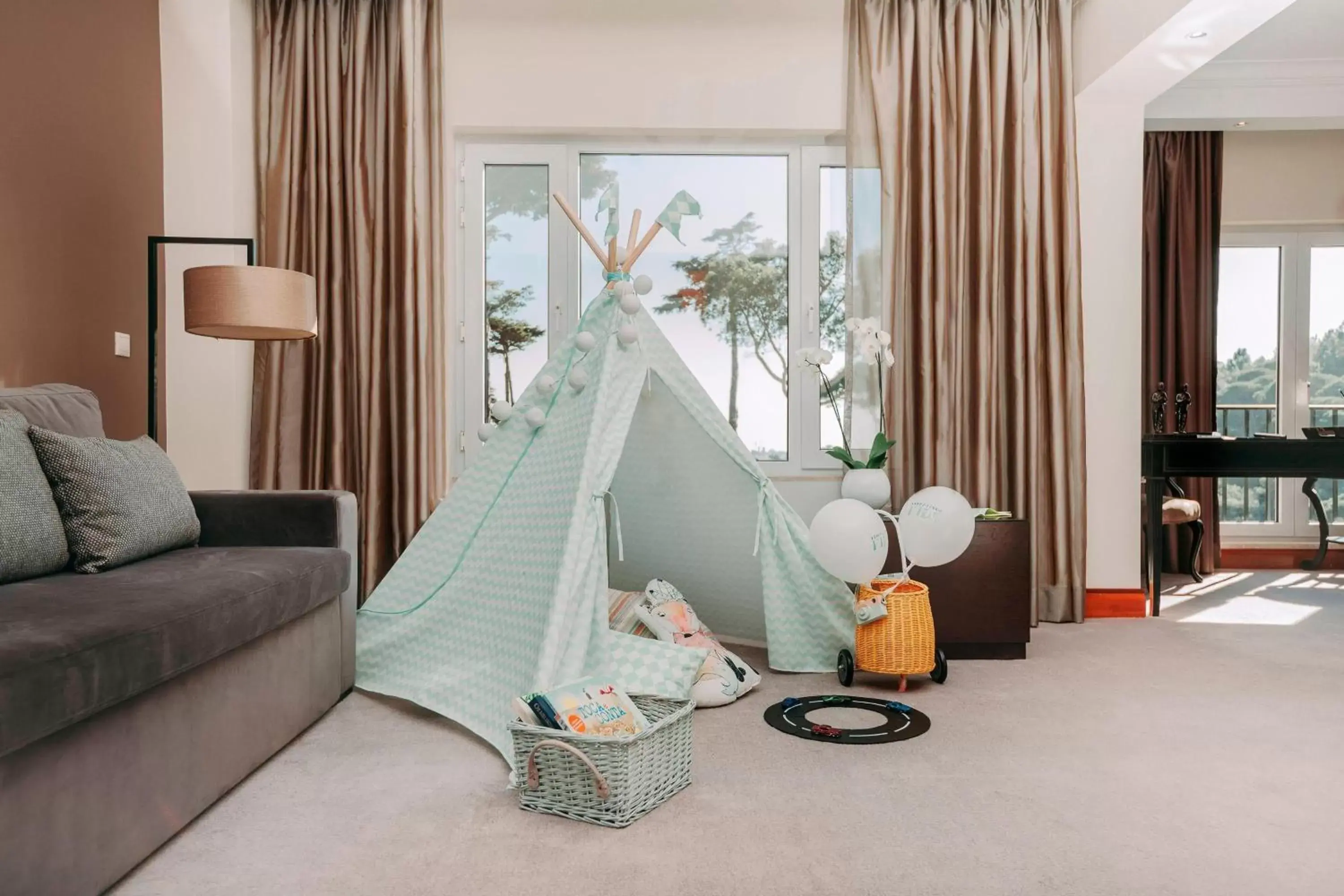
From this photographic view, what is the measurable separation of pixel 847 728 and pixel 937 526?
65 cm

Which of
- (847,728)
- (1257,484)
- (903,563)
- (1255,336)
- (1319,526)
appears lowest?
(847,728)

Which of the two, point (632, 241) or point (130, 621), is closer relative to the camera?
point (130, 621)

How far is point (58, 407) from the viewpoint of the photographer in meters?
2.45

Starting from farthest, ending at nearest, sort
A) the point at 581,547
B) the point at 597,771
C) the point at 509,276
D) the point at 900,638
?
the point at 509,276 → the point at 900,638 → the point at 581,547 → the point at 597,771

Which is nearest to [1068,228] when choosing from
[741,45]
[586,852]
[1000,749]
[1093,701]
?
[741,45]

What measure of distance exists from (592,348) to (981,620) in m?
1.60

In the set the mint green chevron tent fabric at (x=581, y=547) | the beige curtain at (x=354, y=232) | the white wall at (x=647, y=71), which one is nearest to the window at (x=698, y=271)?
the white wall at (x=647, y=71)

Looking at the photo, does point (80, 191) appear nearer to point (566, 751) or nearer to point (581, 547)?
point (581, 547)

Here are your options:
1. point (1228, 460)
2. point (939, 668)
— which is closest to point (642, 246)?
point (939, 668)

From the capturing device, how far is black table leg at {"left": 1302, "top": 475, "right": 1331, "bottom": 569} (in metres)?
4.94

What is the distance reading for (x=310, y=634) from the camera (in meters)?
2.50

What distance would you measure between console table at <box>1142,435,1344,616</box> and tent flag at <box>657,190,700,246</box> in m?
2.33

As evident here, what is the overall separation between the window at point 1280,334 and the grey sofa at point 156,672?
480 cm

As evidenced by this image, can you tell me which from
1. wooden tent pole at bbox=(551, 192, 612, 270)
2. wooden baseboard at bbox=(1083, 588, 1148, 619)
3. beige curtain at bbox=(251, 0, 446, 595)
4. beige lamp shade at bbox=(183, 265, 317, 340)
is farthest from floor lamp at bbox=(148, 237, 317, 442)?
wooden baseboard at bbox=(1083, 588, 1148, 619)
